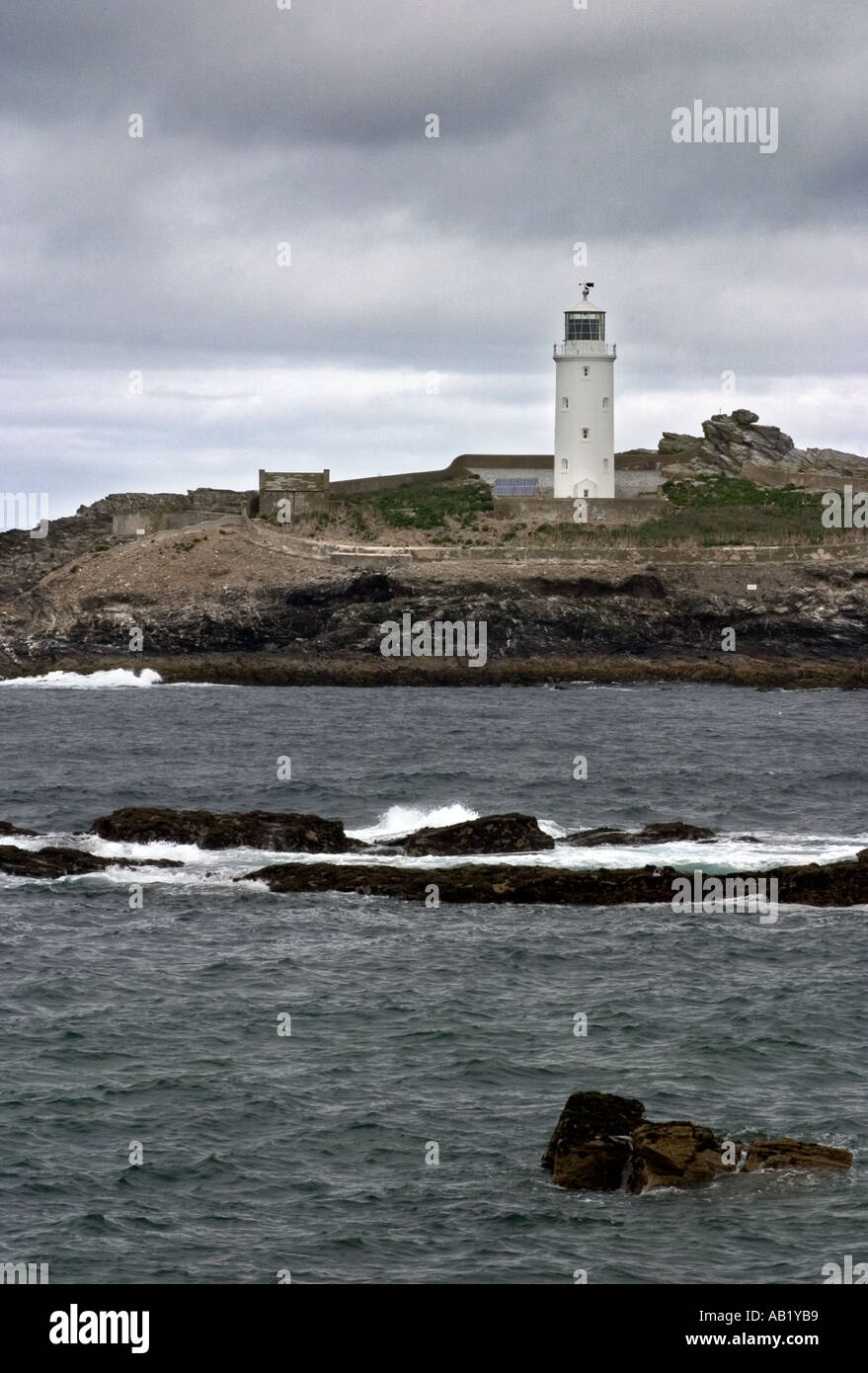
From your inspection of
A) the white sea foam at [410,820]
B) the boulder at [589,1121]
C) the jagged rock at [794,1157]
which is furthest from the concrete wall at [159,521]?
the jagged rock at [794,1157]

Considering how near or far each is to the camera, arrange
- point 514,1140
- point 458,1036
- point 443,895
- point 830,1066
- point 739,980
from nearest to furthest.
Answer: point 514,1140, point 830,1066, point 458,1036, point 739,980, point 443,895

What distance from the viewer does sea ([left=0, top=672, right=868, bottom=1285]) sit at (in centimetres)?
1820

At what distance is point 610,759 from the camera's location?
53344mm

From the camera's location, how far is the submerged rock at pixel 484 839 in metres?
36.8

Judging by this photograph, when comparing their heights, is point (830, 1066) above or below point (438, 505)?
below

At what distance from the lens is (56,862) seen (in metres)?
35.4

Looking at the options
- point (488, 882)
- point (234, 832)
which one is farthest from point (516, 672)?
point (488, 882)

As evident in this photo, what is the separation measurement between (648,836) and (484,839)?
3393 millimetres

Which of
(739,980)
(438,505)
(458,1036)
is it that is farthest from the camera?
(438,505)

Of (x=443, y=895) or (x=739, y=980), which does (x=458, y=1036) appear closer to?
(x=739, y=980)

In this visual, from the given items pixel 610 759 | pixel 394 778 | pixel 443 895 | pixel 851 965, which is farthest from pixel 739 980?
pixel 610 759

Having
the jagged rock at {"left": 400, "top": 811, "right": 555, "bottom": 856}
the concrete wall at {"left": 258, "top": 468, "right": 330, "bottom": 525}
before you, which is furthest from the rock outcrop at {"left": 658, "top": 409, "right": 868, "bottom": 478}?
the jagged rock at {"left": 400, "top": 811, "right": 555, "bottom": 856}

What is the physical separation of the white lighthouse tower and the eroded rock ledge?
84.5 metres
